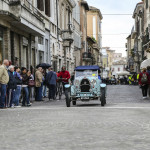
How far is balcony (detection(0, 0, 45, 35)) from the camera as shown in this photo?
2192 cm

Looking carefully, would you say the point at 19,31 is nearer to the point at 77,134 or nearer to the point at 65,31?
the point at 65,31

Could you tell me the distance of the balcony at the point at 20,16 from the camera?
2192 cm

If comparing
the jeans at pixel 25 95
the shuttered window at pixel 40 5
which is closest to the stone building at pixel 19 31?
the shuttered window at pixel 40 5

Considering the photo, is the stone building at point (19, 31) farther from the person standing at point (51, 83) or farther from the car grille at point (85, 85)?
the car grille at point (85, 85)

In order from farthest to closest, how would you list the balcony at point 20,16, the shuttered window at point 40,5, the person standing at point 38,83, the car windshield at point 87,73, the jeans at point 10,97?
the shuttered window at point 40,5
the person standing at point 38,83
the balcony at point 20,16
the car windshield at point 87,73
the jeans at point 10,97

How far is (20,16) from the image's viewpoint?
23.6 m

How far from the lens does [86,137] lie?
784 cm

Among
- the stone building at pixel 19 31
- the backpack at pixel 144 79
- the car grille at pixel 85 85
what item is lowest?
the car grille at pixel 85 85

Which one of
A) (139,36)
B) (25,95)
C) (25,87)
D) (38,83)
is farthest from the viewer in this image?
(139,36)

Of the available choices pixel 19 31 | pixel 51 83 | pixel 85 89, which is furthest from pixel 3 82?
pixel 19 31

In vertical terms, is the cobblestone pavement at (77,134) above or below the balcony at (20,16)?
below

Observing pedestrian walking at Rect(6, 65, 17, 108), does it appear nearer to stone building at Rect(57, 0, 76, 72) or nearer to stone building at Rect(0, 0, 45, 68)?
stone building at Rect(0, 0, 45, 68)

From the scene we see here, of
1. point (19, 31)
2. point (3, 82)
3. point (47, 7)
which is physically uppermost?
point (47, 7)

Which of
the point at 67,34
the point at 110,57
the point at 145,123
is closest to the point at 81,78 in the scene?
the point at 145,123
